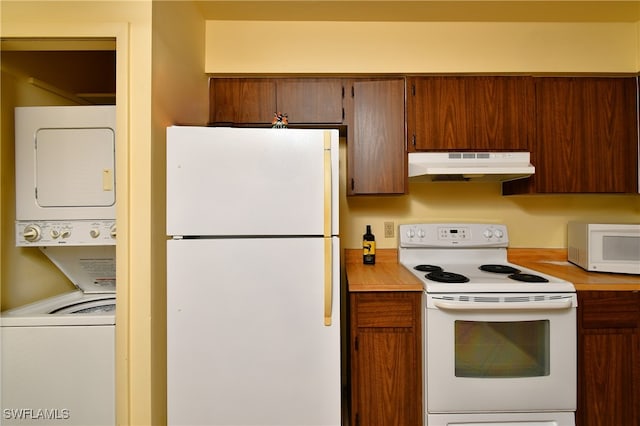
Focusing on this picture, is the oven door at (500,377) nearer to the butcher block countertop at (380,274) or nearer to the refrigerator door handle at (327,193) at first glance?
the butcher block countertop at (380,274)

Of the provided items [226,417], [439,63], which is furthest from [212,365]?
[439,63]

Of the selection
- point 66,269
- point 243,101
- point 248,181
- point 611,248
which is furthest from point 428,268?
point 66,269

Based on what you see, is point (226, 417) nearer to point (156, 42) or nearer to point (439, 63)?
point (156, 42)

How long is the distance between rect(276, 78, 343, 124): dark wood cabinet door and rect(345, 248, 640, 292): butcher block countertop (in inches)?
37.3

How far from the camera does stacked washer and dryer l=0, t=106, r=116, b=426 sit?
1.24 meters

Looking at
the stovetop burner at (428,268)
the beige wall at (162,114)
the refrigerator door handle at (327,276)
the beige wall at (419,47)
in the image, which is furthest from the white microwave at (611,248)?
the beige wall at (162,114)

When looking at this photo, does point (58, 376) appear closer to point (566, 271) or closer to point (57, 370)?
point (57, 370)

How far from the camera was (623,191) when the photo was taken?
184 cm

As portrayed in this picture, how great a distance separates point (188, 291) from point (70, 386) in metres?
0.64

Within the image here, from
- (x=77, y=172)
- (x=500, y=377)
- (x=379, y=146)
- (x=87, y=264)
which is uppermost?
(x=379, y=146)

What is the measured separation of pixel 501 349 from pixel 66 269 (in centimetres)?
232

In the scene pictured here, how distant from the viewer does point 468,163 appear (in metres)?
1.78

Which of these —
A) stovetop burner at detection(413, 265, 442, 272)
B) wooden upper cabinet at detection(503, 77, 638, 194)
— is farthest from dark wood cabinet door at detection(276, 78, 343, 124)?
wooden upper cabinet at detection(503, 77, 638, 194)

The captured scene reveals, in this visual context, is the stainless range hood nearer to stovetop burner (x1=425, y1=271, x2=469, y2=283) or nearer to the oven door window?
stovetop burner (x1=425, y1=271, x2=469, y2=283)
